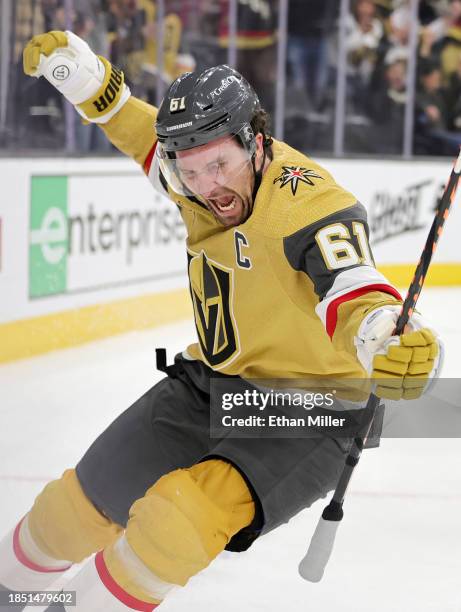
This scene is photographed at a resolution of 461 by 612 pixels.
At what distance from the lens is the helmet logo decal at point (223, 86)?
6.70ft

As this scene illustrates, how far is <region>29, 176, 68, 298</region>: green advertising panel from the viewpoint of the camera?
5070mm

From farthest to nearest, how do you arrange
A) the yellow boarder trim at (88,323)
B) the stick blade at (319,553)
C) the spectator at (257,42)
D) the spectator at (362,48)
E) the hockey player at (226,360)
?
1. the spectator at (362,48)
2. the spectator at (257,42)
3. the yellow boarder trim at (88,323)
4. the stick blade at (319,553)
5. the hockey player at (226,360)

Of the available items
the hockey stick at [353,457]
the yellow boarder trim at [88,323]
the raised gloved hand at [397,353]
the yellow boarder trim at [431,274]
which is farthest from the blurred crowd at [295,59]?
the raised gloved hand at [397,353]

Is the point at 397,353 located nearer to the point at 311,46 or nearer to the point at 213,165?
the point at 213,165

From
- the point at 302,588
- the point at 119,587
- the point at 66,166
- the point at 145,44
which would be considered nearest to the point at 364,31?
the point at 145,44

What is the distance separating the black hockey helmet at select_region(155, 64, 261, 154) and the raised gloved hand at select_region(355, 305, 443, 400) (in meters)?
0.47

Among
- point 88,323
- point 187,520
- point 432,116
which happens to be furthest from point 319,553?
point 432,116

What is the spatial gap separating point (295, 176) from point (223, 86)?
0.73ft

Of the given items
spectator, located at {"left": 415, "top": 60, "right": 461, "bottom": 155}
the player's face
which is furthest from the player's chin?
spectator, located at {"left": 415, "top": 60, "right": 461, "bottom": 155}

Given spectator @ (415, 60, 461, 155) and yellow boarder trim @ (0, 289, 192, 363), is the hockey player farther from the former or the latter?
spectator @ (415, 60, 461, 155)

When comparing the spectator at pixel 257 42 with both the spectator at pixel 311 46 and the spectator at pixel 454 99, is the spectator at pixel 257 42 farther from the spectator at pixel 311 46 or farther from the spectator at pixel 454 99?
the spectator at pixel 454 99

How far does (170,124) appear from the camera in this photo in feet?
6.63

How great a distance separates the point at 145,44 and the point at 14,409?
120 inches

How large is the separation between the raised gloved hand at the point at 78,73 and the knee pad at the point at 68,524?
90cm
